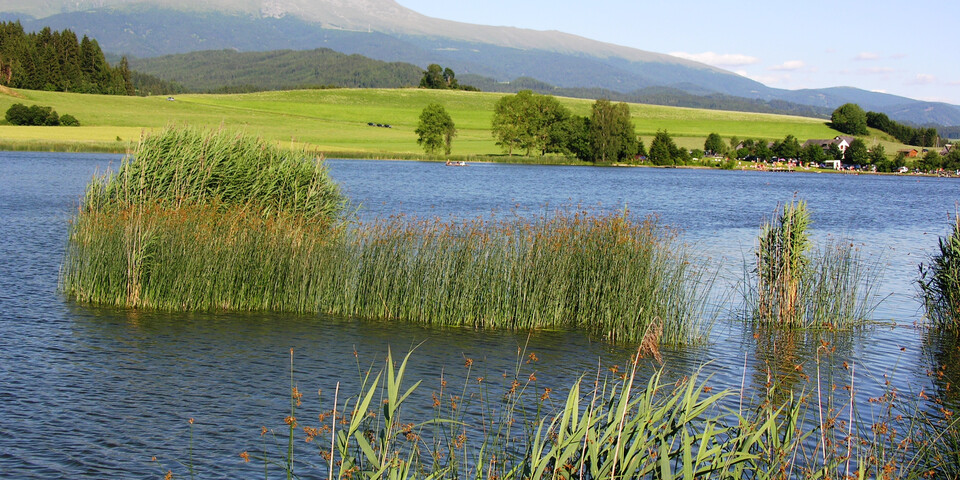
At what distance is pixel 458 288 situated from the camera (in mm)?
14641

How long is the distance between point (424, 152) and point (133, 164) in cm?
7421

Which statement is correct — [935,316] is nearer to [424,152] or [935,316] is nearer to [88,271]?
[88,271]

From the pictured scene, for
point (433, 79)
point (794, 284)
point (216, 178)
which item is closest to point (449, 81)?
point (433, 79)

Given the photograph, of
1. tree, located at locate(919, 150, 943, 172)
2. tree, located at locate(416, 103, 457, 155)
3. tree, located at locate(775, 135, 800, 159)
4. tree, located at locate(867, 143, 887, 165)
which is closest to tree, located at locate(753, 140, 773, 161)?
tree, located at locate(775, 135, 800, 159)

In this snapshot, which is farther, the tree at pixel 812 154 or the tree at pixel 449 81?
the tree at pixel 449 81

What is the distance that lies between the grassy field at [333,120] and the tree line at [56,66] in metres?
11.8

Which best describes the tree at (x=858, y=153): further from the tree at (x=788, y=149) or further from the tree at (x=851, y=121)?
the tree at (x=851, y=121)

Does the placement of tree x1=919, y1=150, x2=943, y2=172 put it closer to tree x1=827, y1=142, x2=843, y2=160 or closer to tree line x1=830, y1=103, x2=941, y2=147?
tree x1=827, y1=142, x2=843, y2=160

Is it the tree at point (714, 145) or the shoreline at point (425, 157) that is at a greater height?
the tree at point (714, 145)

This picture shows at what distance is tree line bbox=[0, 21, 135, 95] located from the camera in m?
115

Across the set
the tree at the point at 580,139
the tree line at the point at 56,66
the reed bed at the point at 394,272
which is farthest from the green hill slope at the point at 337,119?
the reed bed at the point at 394,272

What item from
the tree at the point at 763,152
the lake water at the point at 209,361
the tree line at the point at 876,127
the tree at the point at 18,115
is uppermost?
the tree line at the point at 876,127

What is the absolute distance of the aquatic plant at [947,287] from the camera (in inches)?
583

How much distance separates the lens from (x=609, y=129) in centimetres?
9338
